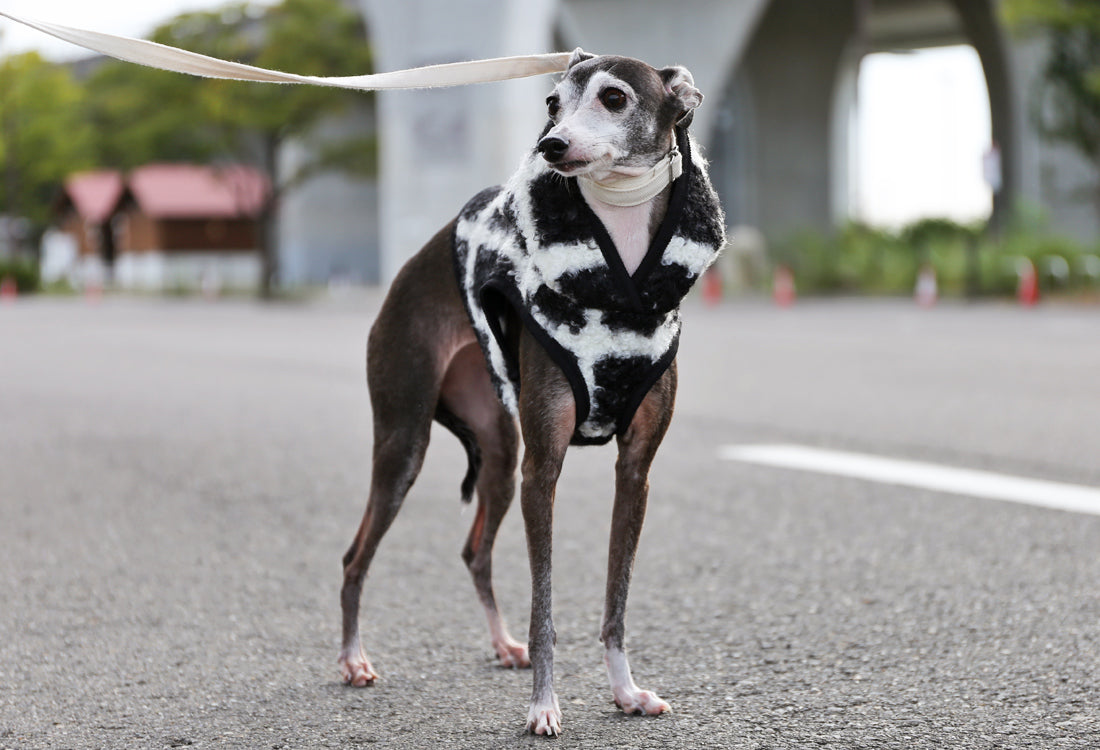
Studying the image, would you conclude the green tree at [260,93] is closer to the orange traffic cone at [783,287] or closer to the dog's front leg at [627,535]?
the orange traffic cone at [783,287]

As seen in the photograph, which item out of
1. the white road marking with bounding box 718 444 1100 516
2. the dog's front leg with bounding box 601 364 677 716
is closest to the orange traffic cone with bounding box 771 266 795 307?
the white road marking with bounding box 718 444 1100 516

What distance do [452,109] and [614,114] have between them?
83.8 ft

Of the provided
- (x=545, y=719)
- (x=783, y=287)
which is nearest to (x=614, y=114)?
(x=545, y=719)

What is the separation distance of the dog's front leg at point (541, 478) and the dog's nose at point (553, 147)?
1.54 ft

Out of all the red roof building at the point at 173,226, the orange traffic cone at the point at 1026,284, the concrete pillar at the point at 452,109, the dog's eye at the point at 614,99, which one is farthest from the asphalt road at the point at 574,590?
the red roof building at the point at 173,226

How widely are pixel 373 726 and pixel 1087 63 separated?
30139mm

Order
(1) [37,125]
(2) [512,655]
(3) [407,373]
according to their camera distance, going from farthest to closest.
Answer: (1) [37,125] < (2) [512,655] < (3) [407,373]

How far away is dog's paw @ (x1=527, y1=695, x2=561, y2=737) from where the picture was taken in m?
3.16

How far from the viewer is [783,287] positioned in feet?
90.3

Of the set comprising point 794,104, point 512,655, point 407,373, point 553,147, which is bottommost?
point 512,655

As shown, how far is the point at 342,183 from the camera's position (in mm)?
53344

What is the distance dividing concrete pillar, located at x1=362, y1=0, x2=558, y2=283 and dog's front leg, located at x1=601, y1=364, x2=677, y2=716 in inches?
941

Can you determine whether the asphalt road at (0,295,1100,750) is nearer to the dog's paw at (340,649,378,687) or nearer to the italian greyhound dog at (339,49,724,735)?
the dog's paw at (340,649,378,687)

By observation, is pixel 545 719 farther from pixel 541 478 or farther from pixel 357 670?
pixel 357 670
